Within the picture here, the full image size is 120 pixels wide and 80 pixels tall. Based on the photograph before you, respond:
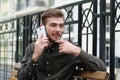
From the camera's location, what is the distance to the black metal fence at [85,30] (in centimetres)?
359

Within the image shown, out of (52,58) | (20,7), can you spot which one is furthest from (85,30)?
(20,7)

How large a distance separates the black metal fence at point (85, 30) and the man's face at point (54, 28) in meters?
0.51

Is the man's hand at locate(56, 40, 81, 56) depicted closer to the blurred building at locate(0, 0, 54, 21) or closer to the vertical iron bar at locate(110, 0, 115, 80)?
the vertical iron bar at locate(110, 0, 115, 80)

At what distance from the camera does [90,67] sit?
317cm

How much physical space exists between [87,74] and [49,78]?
0.36m

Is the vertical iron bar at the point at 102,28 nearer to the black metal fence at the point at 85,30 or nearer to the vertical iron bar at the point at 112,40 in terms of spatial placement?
the black metal fence at the point at 85,30

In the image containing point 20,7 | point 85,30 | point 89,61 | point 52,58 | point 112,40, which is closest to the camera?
point 89,61

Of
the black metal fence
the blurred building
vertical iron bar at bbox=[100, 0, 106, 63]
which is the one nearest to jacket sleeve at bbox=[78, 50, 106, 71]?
the black metal fence

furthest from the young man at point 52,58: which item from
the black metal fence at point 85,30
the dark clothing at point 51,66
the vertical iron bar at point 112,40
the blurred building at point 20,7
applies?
the blurred building at point 20,7

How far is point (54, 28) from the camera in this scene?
3.35 metres

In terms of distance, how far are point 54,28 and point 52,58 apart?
0.91 ft

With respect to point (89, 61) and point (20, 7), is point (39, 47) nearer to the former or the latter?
point (89, 61)

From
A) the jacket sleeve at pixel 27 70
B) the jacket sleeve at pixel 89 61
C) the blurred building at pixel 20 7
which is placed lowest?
the jacket sleeve at pixel 27 70

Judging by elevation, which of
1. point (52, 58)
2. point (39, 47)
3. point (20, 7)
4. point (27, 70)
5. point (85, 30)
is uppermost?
point (20, 7)
